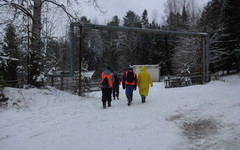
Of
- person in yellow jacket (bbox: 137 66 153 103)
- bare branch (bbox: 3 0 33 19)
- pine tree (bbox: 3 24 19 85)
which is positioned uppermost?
bare branch (bbox: 3 0 33 19)

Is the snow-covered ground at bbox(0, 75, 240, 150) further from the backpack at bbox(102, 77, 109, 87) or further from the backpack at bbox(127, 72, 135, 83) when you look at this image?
the backpack at bbox(127, 72, 135, 83)

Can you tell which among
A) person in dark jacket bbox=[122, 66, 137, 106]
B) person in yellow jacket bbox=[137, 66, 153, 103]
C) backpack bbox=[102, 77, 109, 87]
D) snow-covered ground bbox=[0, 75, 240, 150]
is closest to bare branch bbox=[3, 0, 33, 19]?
snow-covered ground bbox=[0, 75, 240, 150]

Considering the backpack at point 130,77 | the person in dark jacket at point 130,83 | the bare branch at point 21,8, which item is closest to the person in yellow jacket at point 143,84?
the person in dark jacket at point 130,83

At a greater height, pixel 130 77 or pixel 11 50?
pixel 11 50

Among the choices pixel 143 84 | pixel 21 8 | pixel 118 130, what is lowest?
pixel 118 130

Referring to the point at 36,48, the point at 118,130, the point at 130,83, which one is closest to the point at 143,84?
the point at 130,83

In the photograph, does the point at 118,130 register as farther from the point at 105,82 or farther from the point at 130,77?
the point at 130,77

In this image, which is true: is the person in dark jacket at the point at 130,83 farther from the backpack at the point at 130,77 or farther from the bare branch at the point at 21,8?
the bare branch at the point at 21,8

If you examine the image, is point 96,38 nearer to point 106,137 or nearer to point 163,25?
point 163,25

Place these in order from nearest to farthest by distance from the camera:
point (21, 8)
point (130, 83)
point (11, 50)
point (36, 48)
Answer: point (11, 50) < point (130, 83) < point (21, 8) < point (36, 48)

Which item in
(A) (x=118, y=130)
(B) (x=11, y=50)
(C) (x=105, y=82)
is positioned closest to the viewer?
(A) (x=118, y=130)

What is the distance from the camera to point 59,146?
10.00 ft

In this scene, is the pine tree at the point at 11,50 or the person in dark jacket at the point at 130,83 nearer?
the pine tree at the point at 11,50

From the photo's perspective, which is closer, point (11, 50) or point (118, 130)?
point (118, 130)
